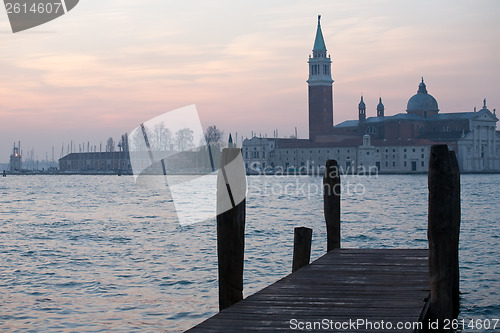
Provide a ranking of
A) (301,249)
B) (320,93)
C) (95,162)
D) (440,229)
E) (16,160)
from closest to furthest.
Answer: (440,229)
(301,249)
(320,93)
(95,162)
(16,160)

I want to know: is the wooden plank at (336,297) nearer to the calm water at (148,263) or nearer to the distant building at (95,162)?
the calm water at (148,263)

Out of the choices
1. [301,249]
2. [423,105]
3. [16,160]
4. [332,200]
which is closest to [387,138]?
[423,105]

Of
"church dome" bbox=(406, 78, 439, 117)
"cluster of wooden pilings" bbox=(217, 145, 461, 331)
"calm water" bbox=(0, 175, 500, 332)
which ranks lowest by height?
"calm water" bbox=(0, 175, 500, 332)

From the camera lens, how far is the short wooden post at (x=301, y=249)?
806 cm

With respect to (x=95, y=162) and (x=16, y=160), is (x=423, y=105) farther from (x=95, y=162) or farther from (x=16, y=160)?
(x=16, y=160)

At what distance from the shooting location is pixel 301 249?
8141mm

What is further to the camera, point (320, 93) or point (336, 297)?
point (320, 93)

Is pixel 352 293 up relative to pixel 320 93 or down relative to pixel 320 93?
down

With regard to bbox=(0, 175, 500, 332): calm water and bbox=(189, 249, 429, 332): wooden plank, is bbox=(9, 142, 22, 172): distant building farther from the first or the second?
bbox=(189, 249, 429, 332): wooden plank

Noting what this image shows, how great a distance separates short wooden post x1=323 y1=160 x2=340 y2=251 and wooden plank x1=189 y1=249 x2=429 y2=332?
1.23 metres

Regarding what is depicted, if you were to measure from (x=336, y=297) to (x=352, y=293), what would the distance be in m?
0.22

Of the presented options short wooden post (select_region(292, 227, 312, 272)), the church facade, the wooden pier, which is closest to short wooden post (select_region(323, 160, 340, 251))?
short wooden post (select_region(292, 227, 312, 272))

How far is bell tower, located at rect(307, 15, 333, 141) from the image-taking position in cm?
9912

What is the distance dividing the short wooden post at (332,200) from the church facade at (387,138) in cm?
8526
